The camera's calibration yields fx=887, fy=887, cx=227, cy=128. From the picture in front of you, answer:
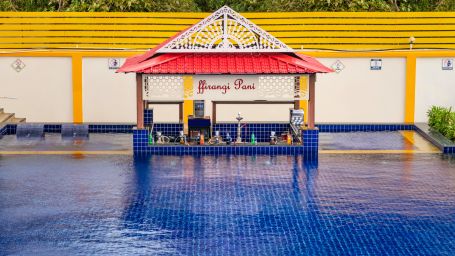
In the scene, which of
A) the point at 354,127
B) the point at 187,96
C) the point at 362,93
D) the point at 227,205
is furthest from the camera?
Result: the point at 362,93

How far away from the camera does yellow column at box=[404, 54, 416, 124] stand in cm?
2608

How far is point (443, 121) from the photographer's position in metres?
23.4

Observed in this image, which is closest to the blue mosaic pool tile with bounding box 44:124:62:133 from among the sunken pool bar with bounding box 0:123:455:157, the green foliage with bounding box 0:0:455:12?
the sunken pool bar with bounding box 0:123:455:157

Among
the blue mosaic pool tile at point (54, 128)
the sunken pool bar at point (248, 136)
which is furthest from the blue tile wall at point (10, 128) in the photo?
the blue mosaic pool tile at point (54, 128)

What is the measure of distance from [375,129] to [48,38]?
32.8 feet

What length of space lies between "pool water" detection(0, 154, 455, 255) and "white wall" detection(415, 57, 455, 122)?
Result: 5.88m

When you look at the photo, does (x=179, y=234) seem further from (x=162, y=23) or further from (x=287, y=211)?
(x=162, y=23)

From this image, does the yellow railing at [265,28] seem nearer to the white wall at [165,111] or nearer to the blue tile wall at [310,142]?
the white wall at [165,111]

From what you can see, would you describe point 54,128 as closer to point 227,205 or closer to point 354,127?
point 354,127

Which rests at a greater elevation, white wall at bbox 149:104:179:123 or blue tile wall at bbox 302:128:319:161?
white wall at bbox 149:104:179:123

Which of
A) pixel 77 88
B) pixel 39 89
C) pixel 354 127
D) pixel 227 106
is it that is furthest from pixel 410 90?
pixel 39 89

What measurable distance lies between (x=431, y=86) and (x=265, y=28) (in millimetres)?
5231

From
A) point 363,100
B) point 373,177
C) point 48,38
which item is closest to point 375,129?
point 363,100

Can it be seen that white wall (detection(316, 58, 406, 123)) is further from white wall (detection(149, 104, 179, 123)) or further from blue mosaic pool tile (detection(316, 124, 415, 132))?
white wall (detection(149, 104, 179, 123))
